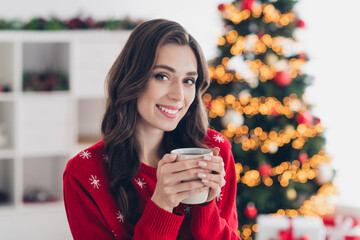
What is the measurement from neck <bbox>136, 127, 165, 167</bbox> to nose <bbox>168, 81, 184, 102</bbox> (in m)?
0.18

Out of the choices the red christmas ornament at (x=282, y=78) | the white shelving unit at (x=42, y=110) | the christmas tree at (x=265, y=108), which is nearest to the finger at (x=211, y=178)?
the christmas tree at (x=265, y=108)

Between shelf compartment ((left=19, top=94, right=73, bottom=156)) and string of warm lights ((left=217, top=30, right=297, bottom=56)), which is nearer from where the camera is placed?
string of warm lights ((left=217, top=30, right=297, bottom=56))

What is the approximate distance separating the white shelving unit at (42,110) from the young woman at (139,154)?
103 inches

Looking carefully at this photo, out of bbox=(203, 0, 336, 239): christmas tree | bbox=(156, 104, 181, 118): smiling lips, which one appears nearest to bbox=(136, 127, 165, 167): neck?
bbox=(156, 104, 181, 118): smiling lips

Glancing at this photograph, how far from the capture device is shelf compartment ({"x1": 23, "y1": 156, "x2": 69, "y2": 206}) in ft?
14.3

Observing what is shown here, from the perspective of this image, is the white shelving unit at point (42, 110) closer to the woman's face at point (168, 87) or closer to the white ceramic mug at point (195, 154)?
the woman's face at point (168, 87)

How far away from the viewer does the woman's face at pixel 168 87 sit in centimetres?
148

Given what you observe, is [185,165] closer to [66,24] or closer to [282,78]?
[282,78]

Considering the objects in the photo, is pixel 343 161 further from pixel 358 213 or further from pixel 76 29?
pixel 76 29

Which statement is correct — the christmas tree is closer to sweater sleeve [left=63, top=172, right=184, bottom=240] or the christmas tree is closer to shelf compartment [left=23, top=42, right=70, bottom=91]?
shelf compartment [left=23, top=42, right=70, bottom=91]

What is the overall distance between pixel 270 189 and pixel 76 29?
1.91 meters

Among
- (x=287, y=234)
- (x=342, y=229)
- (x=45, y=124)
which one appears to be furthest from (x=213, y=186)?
(x=45, y=124)

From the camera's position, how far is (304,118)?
138 inches

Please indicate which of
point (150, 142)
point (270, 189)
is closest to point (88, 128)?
point (270, 189)
